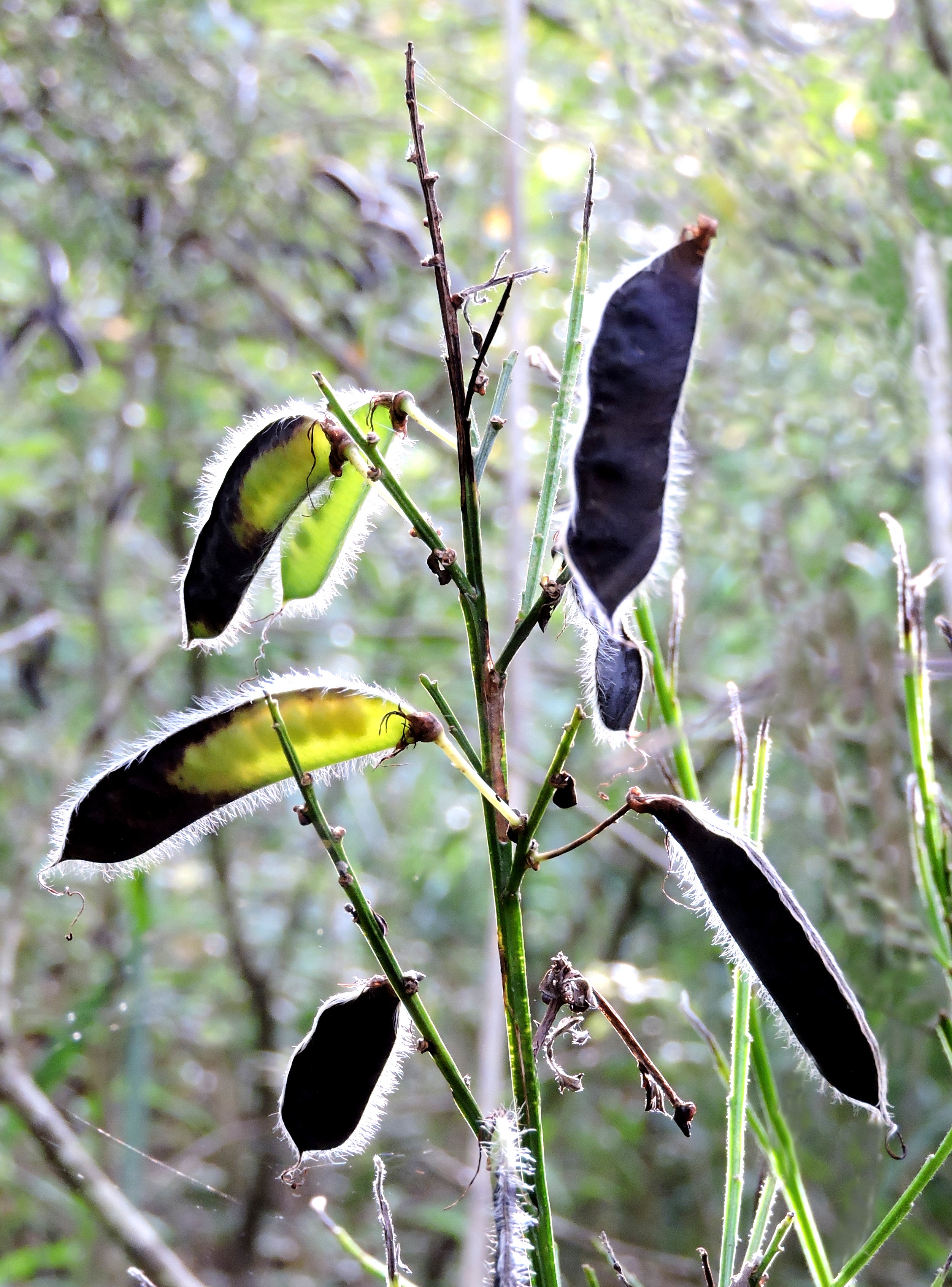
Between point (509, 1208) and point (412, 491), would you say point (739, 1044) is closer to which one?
point (509, 1208)

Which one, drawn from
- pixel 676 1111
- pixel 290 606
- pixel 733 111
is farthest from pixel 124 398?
pixel 676 1111

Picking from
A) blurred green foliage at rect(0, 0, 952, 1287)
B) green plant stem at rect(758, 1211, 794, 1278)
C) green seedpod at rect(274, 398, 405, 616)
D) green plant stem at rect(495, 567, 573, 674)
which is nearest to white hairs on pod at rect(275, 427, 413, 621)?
green seedpod at rect(274, 398, 405, 616)

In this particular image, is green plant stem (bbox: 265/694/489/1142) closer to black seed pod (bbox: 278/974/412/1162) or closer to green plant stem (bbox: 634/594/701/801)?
black seed pod (bbox: 278/974/412/1162)

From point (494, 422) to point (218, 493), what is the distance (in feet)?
0.44

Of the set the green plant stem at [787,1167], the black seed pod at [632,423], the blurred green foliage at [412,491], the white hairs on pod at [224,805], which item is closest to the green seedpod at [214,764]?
the white hairs on pod at [224,805]

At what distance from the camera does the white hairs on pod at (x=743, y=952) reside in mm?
384

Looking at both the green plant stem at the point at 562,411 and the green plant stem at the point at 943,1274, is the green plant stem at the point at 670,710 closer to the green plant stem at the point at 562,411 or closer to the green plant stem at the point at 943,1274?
the green plant stem at the point at 562,411

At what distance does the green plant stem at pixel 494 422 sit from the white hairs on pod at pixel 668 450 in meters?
0.03

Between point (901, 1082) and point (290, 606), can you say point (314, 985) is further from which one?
point (290, 606)

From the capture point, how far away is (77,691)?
2.45 metres

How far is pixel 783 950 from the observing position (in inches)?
15.2

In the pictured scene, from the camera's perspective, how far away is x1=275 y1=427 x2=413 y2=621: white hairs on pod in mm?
478

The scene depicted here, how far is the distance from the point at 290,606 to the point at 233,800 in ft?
0.33

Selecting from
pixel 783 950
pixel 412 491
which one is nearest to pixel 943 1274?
pixel 783 950
